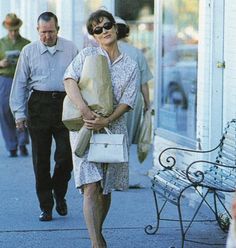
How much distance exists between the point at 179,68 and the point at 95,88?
450 centimetres

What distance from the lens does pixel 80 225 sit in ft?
26.6

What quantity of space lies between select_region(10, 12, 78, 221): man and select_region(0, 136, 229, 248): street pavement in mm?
362

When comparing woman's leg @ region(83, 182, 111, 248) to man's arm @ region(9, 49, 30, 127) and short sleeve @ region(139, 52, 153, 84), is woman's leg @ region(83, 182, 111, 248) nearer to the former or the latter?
man's arm @ region(9, 49, 30, 127)

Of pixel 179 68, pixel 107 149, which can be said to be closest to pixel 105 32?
Result: pixel 107 149

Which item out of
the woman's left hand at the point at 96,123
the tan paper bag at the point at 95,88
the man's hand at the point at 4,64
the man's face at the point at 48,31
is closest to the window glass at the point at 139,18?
the man's hand at the point at 4,64

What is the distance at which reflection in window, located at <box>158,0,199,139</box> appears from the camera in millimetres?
10266

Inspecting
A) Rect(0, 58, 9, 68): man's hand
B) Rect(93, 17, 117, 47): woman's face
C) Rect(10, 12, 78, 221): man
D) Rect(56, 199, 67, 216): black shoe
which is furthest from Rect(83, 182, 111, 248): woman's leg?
Rect(0, 58, 9, 68): man's hand

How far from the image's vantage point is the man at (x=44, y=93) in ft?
26.6

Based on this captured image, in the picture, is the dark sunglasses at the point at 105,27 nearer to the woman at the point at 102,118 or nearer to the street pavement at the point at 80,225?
the woman at the point at 102,118

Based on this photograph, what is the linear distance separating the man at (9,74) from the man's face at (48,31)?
14.6 ft

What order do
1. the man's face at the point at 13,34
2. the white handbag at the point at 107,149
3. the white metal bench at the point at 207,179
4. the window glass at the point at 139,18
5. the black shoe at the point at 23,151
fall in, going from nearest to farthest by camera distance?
the white handbag at the point at 107,149 → the white metal bench at the point at 207,179 → the window glass at the point at 139,18 → the man's face at the point at 13,34 → the black shoe at the point at 23,151

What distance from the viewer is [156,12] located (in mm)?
10680

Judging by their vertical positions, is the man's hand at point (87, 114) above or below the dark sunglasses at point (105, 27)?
below

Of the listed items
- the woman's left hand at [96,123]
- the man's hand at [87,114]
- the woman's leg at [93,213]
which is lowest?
the woman's leg at [93,213]
